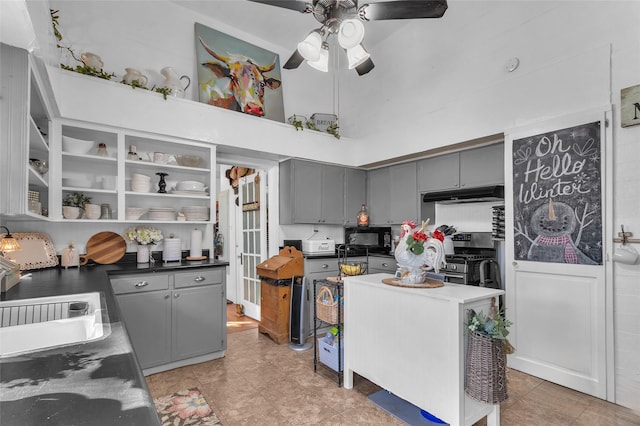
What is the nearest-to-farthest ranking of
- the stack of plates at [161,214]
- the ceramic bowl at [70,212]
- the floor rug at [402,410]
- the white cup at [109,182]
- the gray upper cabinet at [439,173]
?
the floor rug at [402,410] → the ceramic bowl at [70,212] → the white cup at [109,182] → the stack of plates at [161,214] → the gray upper cabinet at [439,173]

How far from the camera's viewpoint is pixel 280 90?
14.5ft

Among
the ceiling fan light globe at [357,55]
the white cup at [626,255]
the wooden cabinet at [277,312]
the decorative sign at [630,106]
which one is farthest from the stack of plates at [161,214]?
the decorative sign at [630,106]

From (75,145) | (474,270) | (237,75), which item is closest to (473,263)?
(474,270)

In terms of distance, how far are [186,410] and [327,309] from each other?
1.22 metres

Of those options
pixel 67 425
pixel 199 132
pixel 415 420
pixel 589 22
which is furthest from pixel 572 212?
pixel 199 132

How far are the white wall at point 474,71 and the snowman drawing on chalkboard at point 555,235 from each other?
26cm

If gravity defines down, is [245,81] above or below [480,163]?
above

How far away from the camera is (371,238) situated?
467 cm

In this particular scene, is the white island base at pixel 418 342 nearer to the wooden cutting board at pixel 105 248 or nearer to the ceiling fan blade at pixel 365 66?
the ceiling fan blade at pixel 365 66

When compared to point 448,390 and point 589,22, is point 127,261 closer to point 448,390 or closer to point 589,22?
point 448,390

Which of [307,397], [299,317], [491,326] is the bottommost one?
[307,397]

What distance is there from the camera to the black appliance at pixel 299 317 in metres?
3.44

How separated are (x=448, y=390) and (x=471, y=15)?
3642 millimetres

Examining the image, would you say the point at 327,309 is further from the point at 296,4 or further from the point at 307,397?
the point at 296,4
